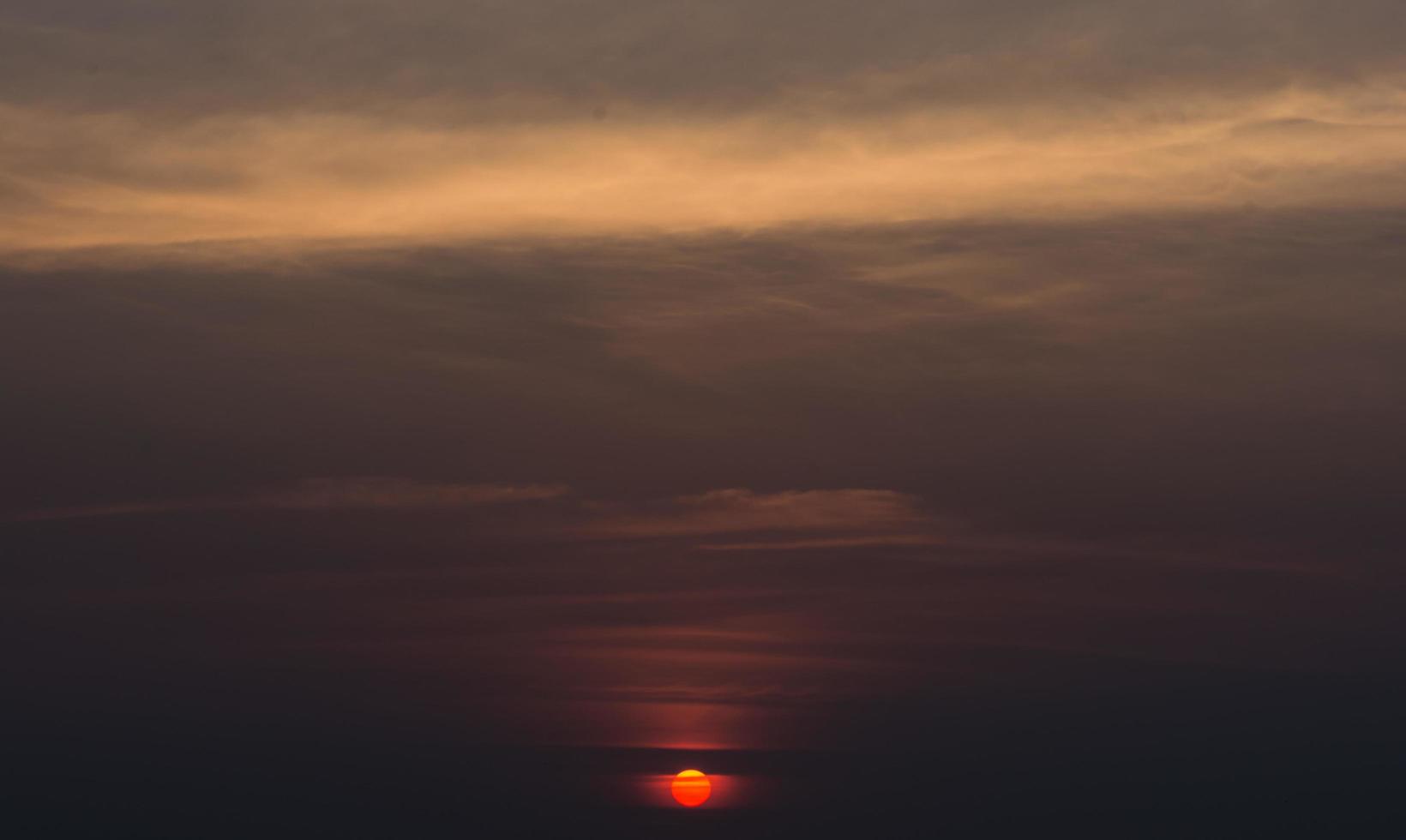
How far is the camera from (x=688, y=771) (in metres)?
108
